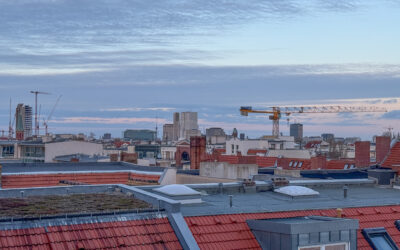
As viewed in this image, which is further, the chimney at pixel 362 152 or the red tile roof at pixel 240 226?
the chimney at pixel 362 152

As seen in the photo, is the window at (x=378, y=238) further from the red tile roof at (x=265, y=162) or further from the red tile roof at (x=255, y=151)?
the red tile roof at (x=255, y=151)

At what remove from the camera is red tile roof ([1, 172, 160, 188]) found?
4397 cm

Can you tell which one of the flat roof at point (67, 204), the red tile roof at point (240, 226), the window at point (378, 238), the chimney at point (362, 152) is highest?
the chimney at point (362, 152)

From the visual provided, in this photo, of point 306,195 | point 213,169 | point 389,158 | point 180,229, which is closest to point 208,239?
point 180,229

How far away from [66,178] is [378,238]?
30504 mm

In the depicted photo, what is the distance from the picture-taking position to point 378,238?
21.7 metres

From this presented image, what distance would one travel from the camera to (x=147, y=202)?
71.4 ft

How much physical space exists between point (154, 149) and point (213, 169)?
3297 inches

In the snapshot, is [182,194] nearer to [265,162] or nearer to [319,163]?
[319,163]

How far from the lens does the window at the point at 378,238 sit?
21.0 m

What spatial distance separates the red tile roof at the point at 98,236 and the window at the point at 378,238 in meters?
7.64

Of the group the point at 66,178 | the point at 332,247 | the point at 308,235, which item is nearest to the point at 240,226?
the point at 308,235

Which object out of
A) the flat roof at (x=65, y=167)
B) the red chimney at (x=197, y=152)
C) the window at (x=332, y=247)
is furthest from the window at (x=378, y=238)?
the red chimney at (x=197, y=152)

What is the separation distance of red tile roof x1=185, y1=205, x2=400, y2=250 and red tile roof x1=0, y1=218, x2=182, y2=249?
116 cm
